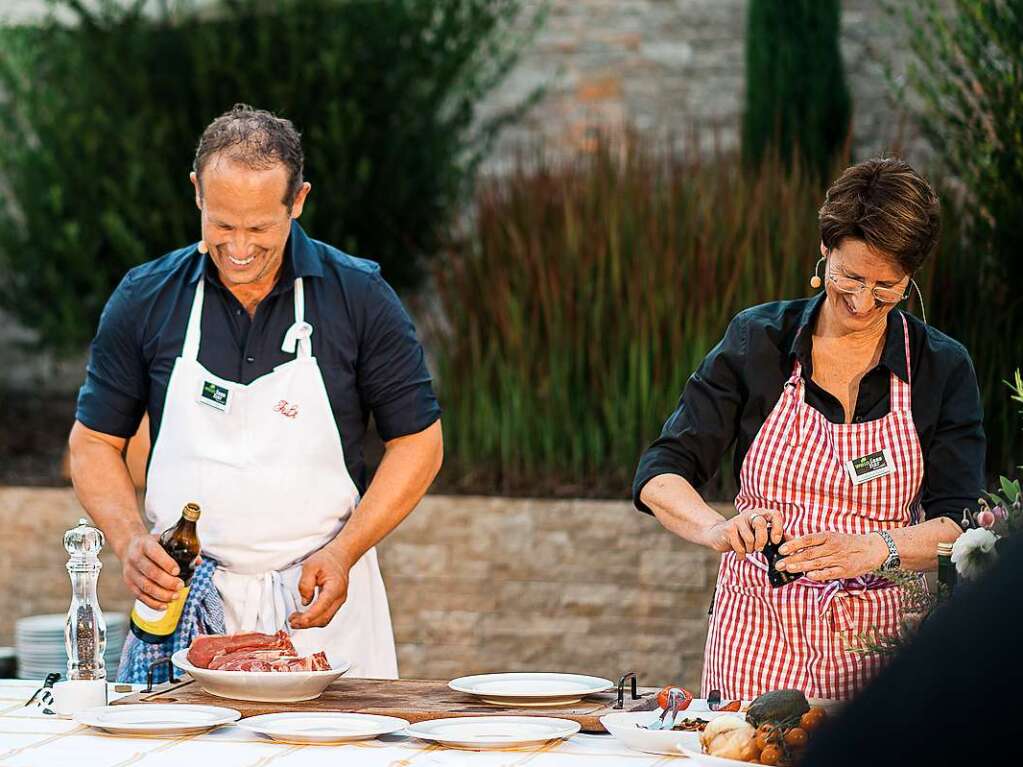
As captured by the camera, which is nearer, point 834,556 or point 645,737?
point 645,737

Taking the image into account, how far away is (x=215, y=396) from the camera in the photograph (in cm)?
283

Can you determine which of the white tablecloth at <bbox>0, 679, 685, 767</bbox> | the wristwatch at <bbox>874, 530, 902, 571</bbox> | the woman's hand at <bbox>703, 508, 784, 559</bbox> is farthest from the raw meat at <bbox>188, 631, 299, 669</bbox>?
the wristwatch at <bbox>874, 530, 902, 571</bbox>

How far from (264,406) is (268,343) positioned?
0.44ft

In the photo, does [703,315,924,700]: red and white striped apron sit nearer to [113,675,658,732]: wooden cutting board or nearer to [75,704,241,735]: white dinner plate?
[113,675,658,732]: wooden cutting board

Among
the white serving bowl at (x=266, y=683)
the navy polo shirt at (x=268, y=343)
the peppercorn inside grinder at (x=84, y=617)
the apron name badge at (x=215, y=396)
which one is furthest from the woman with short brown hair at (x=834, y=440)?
the peppercorn inside grinder at (x=84, y=617)

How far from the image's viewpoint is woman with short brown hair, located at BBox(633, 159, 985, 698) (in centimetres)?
250

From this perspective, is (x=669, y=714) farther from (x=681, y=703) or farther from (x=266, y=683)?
(x=266, y=683)

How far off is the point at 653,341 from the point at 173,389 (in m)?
2.58

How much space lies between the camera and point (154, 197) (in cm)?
627

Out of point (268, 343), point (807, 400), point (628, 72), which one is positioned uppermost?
point (628, 72)

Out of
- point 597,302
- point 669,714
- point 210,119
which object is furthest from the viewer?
point 210,119

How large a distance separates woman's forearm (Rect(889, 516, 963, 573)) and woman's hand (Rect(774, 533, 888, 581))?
39mm

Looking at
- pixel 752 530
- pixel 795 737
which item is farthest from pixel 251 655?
pixel 795 737

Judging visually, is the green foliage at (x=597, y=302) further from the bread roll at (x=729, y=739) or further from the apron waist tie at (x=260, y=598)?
the bread roll at (x=729, y=739)
